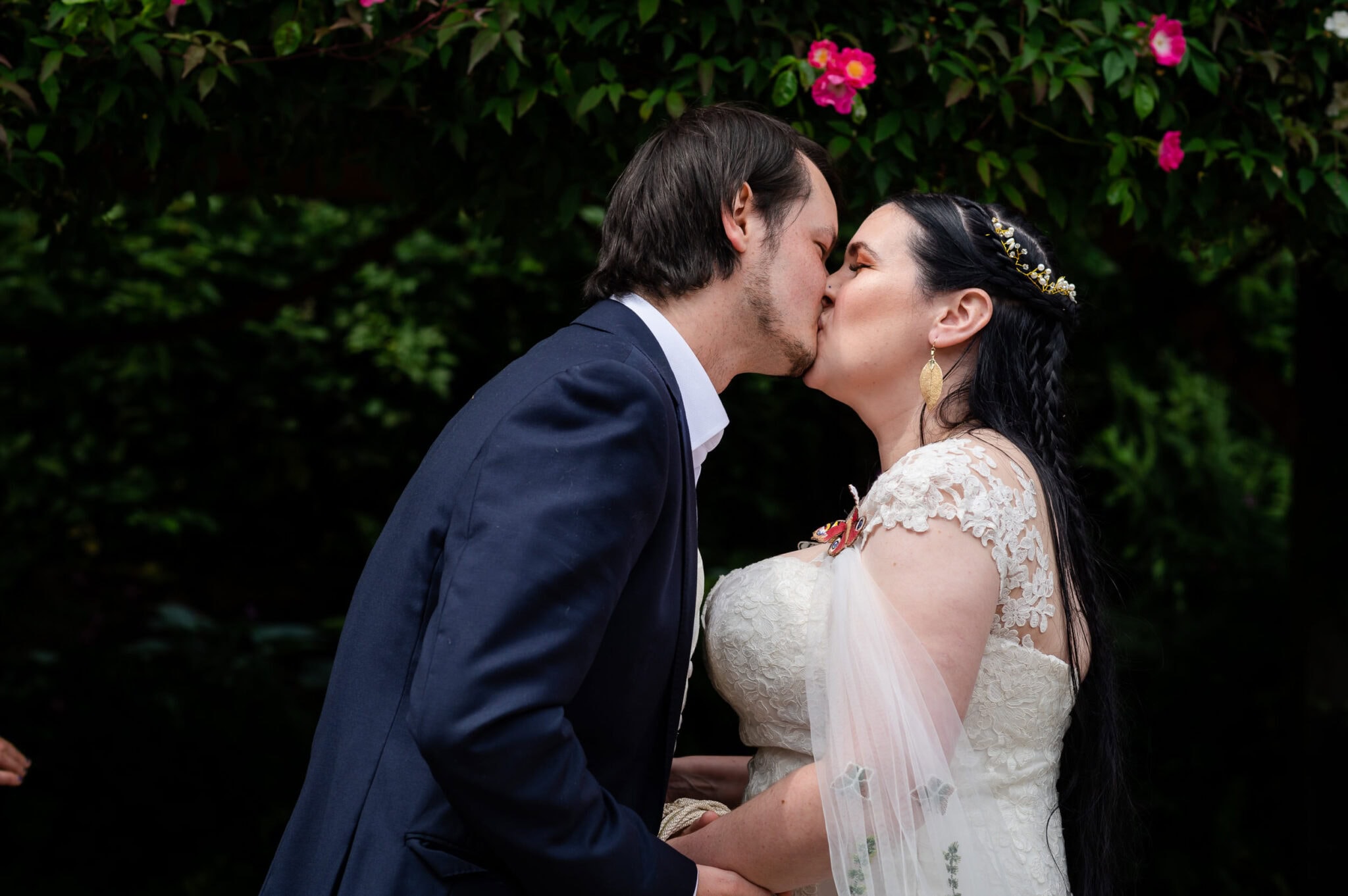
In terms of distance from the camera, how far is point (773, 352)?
87.9 inches

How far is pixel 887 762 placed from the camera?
6.24 ft

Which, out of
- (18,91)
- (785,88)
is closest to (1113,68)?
(785,88)

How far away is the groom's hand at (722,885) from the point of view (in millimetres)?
1889

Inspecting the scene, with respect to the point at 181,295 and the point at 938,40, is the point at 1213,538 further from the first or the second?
the point at 181,295

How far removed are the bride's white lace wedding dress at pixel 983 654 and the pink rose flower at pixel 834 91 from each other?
0.79 m

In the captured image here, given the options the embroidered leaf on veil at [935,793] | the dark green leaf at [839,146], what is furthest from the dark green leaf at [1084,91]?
the embroidered leaf on veil at [935,793]

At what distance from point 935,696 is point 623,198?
1077 millimetres

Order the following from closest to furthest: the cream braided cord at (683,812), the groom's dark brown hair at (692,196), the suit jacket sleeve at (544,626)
Result: the suit jacket sleeve at (544,626)
the groom's dark brown hair at (692,196)
the cream braided cord at (683,812)

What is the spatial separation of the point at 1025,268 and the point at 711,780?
4.23 ft

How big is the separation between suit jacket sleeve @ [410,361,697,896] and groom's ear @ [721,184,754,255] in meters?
0.53

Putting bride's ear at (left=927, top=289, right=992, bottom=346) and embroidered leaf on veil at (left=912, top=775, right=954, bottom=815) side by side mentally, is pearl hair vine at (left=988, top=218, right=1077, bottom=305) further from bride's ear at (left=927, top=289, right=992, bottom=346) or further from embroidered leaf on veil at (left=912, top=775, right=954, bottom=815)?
embroidered leaf on veil at (left=912, top=775, right=954, bottom=815)

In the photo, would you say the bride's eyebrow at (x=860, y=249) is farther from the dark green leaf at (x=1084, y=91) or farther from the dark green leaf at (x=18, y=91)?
the dark green leaf at (x=18, y=91)

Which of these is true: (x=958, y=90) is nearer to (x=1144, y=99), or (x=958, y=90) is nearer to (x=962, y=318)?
(x=1144, y=99)

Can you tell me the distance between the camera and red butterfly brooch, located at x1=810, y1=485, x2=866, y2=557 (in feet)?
7.28
